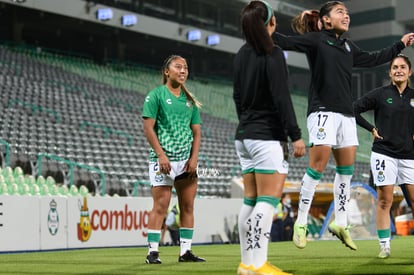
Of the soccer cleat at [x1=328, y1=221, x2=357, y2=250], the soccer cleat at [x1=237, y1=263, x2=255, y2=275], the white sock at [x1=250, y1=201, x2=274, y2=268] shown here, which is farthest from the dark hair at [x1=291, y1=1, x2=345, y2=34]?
the soccer cleat at [x1=237, y1=263, x2=255, y2=275]

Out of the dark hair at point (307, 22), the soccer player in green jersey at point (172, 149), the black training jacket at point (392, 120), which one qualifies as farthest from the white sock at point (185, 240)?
the dark hair at point (307, 22)

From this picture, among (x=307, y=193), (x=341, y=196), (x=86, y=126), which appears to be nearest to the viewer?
(x=307, y=193)

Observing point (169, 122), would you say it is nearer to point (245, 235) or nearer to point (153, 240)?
point (153, 240)

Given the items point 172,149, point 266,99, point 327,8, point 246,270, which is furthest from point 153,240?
point 266,99

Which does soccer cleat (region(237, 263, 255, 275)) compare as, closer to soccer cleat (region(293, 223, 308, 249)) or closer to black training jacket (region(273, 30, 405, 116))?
soccer cleat (region(293, 223, 308, 249))

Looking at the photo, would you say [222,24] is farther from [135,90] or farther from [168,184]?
[168,184]

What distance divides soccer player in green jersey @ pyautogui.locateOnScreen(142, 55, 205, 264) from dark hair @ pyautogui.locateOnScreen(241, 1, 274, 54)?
270 cm

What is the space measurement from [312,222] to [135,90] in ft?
56.1

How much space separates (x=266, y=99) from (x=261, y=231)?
96cm

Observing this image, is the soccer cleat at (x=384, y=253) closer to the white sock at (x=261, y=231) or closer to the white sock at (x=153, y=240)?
the white sock at (x=153, y=240)

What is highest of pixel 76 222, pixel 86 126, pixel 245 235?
pixel 86 126

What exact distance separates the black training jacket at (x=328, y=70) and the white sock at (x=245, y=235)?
1890 millimetres

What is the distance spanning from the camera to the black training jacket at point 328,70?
7.38 meters

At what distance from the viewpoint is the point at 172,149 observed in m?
8.33
